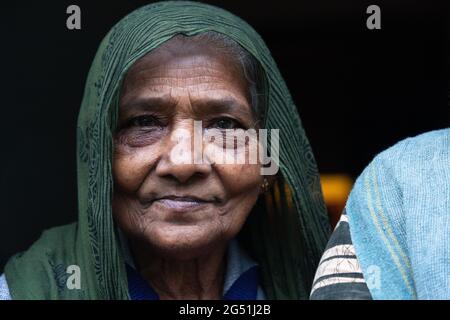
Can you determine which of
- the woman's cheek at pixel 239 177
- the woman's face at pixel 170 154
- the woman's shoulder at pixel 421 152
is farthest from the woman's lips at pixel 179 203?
the woman's shoulder at pixel 421 152

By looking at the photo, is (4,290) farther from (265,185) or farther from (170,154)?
(265,185)

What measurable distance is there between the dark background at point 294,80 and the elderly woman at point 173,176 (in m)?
0.91

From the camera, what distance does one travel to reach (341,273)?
6.63 ft

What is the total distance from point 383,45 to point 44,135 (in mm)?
1573

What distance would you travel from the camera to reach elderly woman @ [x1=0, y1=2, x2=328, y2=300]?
253cm

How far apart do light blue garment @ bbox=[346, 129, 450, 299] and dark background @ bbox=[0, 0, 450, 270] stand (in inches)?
70.7

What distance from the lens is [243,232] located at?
9.52ft

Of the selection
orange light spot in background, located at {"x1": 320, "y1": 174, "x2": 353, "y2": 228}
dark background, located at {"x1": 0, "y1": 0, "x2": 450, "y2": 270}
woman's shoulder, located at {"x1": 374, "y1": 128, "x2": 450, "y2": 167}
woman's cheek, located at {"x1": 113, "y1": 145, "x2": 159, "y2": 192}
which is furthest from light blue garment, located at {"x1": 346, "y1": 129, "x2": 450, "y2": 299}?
dark background, located at {"x1": 0, "y1": 0, "x2": 450, "y2": 270}

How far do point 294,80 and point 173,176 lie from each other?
2043 mm

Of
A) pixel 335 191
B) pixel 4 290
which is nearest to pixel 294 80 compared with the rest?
pixel 335 191

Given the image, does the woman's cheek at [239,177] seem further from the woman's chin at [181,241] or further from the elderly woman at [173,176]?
the woman's chin at [181,241]

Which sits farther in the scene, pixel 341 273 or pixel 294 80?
pixel 294 80

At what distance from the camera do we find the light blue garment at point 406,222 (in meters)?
1.96

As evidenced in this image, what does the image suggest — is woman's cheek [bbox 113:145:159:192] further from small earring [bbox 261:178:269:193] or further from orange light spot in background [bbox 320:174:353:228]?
orange light spot in background [bbox 320:174:353:228]
